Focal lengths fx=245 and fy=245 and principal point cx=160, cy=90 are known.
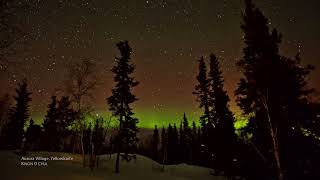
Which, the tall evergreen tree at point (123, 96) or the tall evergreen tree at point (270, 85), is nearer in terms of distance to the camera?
the tall evergreen tree at point (270, 85)

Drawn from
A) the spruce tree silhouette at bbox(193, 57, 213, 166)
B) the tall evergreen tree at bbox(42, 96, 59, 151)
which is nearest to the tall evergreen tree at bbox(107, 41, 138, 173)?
the spruce tree silhouette at bbox(193, 57, 213, 166)

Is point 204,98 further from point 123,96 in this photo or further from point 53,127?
point 53,127

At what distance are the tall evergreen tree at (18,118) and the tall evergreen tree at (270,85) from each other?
4821 centimetres

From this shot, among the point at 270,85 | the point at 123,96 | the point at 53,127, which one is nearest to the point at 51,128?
the point at 53,127

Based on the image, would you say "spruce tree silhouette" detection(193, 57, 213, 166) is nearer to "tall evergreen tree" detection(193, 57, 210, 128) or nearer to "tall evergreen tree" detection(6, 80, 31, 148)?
"tall evergreen tree" detection(193, 57, 210, 128)

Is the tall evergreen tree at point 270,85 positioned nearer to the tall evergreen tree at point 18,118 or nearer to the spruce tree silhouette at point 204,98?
the spruce tree silhouette at point 204,98

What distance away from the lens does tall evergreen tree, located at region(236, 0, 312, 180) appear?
15906 millimetres

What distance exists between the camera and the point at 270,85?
15.8m

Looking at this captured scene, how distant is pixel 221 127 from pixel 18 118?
43358 mm

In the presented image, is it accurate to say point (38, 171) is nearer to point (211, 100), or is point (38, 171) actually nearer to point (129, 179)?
point (129, 179)

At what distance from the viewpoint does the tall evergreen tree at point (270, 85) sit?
626 inches

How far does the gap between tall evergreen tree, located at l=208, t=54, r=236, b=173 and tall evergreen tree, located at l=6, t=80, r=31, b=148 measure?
39.3m

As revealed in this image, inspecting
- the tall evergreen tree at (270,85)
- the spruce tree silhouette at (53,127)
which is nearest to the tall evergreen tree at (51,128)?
the spruce tree silhouette at (53,127)

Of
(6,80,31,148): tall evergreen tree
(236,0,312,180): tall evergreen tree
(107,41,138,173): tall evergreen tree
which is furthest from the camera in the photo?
(6,80,31,148): tall evergreen tree
